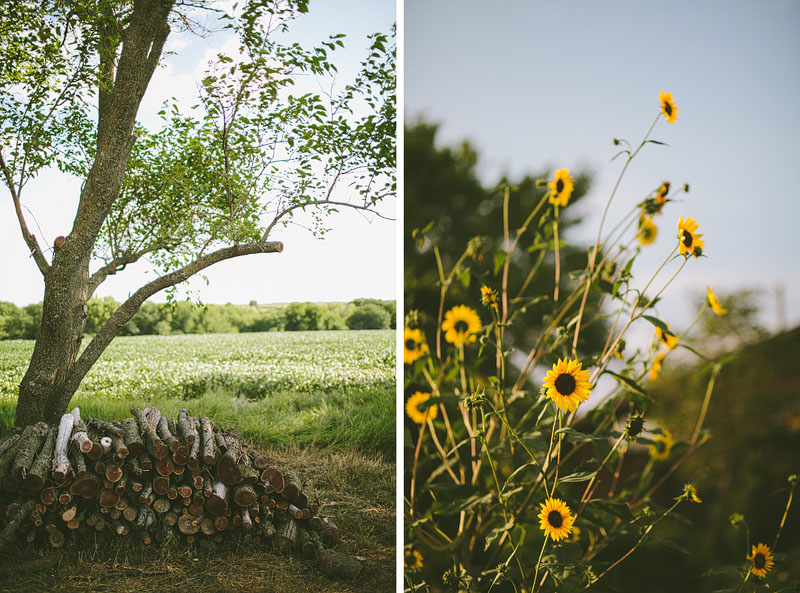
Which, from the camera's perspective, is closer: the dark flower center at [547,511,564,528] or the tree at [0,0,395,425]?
the dark flower center at [547,511,564,528]

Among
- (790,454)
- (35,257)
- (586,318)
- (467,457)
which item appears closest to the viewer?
(790,454)

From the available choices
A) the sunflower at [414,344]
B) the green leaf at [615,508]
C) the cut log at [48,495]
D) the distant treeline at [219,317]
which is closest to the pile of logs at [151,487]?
the cut log at [48,495]

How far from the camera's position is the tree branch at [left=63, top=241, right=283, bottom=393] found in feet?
6.94

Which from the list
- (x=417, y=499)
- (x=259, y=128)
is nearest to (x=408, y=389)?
(x=417, y=499)

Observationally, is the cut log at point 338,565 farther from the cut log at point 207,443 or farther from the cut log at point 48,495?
the cut log at point 48,495

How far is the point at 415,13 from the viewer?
2.37m

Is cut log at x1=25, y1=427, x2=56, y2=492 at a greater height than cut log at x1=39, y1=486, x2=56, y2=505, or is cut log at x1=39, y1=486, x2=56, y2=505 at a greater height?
cut log at x1=25, y1=427, x2=56, y2=492

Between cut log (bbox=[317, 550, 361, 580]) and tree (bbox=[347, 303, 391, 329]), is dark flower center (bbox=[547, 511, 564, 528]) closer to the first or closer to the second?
cut log (bbox=[317, 550, 361, 580])

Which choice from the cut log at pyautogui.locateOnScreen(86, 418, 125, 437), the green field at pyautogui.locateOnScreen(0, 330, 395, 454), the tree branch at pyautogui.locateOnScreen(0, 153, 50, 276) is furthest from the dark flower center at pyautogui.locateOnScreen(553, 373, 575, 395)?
the tree branch at pyautogui.locateOnScreen(0, 153, 50, 276)

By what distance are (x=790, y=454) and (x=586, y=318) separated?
0.64 meters

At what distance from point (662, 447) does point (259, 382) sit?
1.47 m

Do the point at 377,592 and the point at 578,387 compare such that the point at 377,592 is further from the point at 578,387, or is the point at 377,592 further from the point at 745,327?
the point at 745,327

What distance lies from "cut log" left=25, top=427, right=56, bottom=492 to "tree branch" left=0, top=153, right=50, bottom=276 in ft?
1.96

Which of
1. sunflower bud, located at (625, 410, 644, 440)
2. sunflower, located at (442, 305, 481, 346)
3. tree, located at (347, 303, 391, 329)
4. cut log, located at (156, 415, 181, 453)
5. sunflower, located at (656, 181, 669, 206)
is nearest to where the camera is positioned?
sunflower bud, located at (625, 410, 644, 440)
